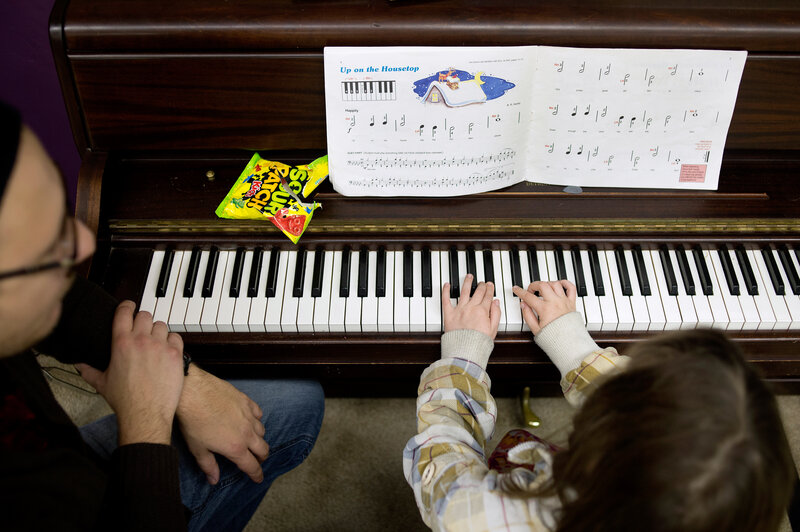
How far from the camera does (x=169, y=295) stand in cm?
146

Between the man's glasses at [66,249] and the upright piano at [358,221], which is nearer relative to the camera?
the man's glasses at [66,249]

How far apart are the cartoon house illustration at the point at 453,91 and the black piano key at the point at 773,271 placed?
0.89 meters

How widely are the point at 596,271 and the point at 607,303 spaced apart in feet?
0.29

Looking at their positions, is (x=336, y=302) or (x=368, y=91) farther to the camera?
(x=336, y=302)

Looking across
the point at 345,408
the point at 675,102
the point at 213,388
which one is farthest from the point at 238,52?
the point at 345,408

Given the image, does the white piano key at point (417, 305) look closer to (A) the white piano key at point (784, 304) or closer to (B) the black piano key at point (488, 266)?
(B) the black piano key at point (488, 266)

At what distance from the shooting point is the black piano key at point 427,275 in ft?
4.80

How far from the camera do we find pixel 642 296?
1483mm

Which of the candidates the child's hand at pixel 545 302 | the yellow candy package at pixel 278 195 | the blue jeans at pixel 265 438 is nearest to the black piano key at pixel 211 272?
the yellow candy package at pixel 278 195

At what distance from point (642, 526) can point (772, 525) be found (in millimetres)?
236

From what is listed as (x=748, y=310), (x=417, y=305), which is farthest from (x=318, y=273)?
(x=748, y=310)

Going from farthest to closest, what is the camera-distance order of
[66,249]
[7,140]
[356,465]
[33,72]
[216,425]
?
[356,465] < [33,72] < [216,425] < [66,249] < [7,140]

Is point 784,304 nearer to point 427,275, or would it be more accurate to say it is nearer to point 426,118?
point 427,275

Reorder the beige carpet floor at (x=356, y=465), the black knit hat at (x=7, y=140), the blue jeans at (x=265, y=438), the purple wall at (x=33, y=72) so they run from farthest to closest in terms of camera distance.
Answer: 1. the beige carpet floor at (x=356, y=465)
2. the purple wall at (x=33, y=72)
3. the blue jeans at (x=265, y=438)
4. the black knit hat at (x=7, y=140)
